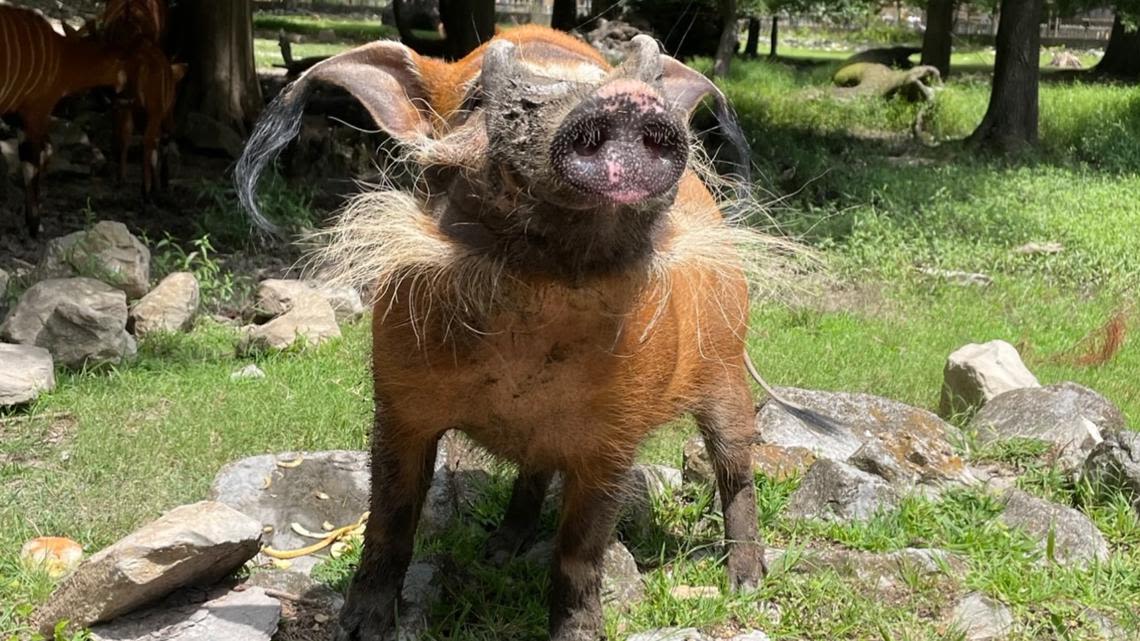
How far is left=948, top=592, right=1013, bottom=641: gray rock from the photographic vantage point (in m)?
3.54

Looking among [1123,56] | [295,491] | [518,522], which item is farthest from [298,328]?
[1123,56]

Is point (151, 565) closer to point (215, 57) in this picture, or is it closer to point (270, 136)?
point (270, 136)

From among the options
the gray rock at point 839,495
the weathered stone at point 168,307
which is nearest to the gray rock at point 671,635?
the gray rock at point 839,495

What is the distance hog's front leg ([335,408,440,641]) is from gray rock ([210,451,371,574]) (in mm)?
659

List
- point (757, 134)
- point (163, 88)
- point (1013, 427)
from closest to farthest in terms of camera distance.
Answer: point (1013, 427)
point (163, 88)
point (757, 134)

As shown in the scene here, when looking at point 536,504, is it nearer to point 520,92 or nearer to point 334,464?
point 334,464

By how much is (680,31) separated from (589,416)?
21.1 m

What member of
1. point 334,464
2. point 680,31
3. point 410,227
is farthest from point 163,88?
point 680,31

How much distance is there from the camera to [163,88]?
8.88 m

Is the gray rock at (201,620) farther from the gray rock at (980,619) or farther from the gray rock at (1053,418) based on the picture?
the gray rock at (1053,418)

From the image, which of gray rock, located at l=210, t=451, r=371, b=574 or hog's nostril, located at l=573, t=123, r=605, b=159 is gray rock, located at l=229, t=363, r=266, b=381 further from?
hog's nostril, located at l=573, t=123, r=605, b=159

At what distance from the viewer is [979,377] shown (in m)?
5.34

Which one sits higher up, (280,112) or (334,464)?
(280,112)

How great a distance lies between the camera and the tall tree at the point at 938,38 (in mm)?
19800
